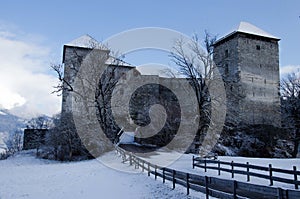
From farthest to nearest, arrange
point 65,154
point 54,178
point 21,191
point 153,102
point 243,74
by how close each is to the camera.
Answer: point 243,74, point 153,102, point 65,154, point 54,178, point 21,191

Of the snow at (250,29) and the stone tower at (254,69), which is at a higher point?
the snow at (250,29)

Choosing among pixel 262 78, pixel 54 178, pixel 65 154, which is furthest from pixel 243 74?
pixel 54 178

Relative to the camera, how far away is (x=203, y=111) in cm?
2006

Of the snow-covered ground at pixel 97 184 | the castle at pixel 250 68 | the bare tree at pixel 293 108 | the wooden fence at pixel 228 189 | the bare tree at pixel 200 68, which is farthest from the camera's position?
the castle at pixel 250 68

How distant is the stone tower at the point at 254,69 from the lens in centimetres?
3803

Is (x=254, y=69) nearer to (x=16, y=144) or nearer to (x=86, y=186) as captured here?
(x=86, y=186)

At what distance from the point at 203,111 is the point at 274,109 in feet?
77.6

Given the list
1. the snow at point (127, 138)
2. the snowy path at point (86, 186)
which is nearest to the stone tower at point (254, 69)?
the snow at point (127, 138)

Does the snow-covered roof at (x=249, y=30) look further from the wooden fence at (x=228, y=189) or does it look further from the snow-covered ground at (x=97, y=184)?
the wooden fence at (x=228, y=189)

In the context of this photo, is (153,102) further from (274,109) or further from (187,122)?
(274,109)

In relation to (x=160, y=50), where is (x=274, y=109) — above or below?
below

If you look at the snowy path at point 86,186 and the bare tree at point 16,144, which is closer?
the snowy path at point 86,186

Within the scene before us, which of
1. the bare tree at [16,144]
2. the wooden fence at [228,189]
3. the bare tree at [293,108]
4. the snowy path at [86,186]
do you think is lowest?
the bare tree at [16,144]

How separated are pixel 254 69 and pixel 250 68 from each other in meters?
0.73
